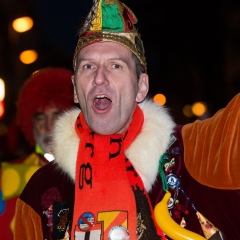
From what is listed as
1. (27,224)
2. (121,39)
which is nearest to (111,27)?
(121,39)

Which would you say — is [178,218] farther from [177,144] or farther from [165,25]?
[165,25]

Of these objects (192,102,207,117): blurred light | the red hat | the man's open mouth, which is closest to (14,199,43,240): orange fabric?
the man's open mouth

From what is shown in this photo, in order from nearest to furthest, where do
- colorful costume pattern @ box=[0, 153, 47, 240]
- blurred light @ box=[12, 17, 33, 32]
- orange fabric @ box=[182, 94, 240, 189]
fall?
orange fabric @ box=[182, 94, 240, 189], colorful costume pattern @ box=[0, 153, 47, 240], blurred light @ box=[12, 17, 33, 32]

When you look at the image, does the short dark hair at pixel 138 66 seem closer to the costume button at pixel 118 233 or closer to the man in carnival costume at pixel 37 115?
the costume button at pixel 118 233

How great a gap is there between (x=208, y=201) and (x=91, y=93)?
89cm

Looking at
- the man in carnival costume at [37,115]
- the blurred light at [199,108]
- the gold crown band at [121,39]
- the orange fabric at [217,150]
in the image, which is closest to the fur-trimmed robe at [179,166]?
the orange fabric at [217,150]

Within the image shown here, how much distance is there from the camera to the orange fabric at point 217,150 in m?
2.80

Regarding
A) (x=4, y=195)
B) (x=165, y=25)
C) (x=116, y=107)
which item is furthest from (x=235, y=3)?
(x=116, y=107)

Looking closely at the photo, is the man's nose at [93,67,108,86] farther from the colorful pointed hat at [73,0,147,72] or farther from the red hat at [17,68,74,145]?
the red hat at [17,68,74,145]

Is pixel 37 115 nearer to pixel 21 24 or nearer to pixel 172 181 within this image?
pixel 172 181

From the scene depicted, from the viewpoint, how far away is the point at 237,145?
279cm

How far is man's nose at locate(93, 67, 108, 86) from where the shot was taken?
3.17 m

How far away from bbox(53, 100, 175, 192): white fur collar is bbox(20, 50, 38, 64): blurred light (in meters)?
11.3

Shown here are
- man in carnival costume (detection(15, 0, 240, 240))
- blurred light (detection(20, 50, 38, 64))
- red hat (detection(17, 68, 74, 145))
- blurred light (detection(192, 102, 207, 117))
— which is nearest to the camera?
man in carnival costume (detection(15, 0, 240, 240))
